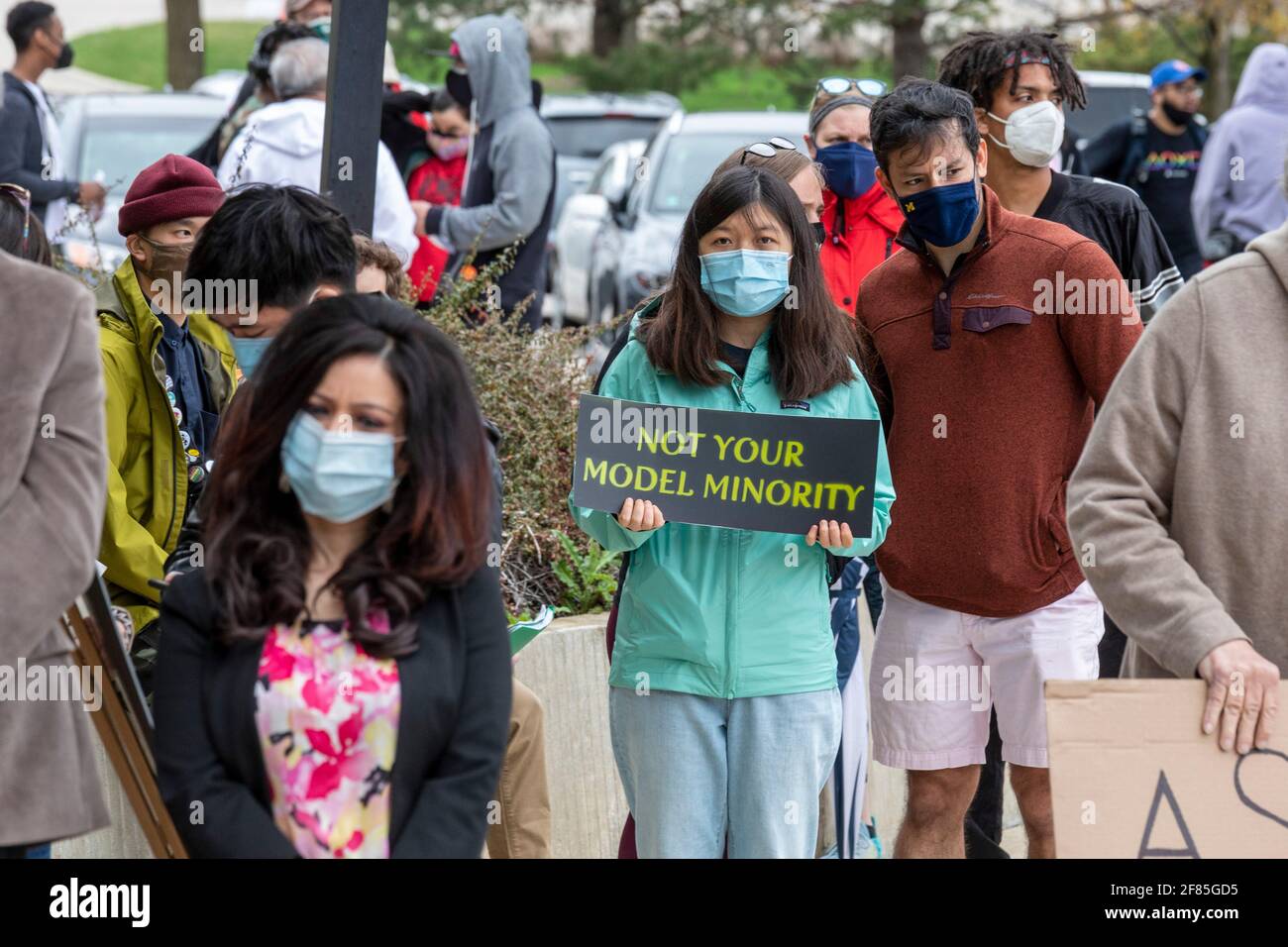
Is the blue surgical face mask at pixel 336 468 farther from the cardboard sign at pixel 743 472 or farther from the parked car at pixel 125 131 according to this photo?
the parked car at pixel 125 131

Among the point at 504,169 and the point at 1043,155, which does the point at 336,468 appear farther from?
the point at 504,169

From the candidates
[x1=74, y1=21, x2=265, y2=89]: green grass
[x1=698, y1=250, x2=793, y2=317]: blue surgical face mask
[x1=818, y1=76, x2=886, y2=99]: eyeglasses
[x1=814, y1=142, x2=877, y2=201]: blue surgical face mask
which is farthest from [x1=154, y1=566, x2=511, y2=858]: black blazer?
[x1=74, y1=21, x2=265, y2=89]: green grass

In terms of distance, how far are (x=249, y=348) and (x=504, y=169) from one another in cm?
363

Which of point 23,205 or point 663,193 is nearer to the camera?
point 23,205

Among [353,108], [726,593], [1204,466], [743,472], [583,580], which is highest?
[353,108]

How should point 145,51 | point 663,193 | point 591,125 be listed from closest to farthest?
point 663,193 → point 591,125 → point 145,51

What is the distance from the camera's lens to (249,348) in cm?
401

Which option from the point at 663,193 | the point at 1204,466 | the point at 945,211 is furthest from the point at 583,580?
the point at 663,193

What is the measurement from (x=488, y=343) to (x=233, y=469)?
3.23 meters

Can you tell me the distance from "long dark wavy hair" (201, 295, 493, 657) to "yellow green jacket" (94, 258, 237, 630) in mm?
952

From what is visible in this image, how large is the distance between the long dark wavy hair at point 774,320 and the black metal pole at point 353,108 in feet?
A: 5.06

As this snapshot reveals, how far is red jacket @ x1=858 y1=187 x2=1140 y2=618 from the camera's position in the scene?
4535 mm

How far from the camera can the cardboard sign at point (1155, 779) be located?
10.7 feet

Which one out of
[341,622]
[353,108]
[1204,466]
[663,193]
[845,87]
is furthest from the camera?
[663,193]
